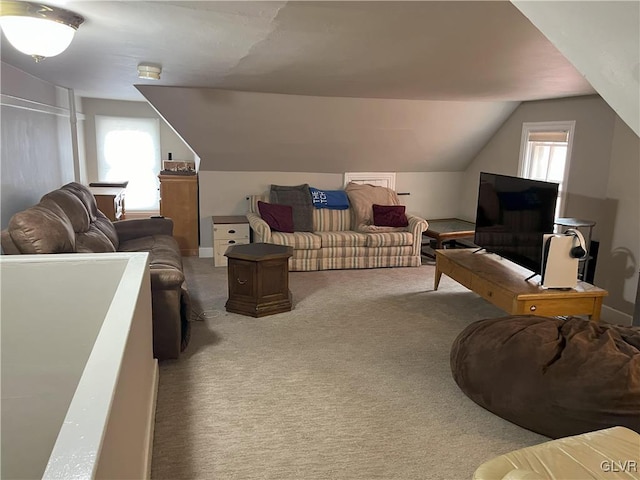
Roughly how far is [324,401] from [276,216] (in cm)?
313

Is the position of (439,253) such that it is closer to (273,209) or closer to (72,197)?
(273,209)

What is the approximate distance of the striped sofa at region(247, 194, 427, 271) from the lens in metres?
5.45

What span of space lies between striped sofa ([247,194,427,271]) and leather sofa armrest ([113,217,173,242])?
0.97 metres

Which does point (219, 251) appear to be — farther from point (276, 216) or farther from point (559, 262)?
point (559, 262)

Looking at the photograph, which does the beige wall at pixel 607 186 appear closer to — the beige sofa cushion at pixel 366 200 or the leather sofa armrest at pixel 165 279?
the beige sofa cushion at pixel 366 200

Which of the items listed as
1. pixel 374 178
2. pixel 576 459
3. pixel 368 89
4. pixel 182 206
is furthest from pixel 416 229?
pixel 576 459

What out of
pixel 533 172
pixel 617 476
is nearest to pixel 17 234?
pixel 617 476

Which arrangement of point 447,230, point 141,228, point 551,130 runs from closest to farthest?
point 141,228, point 551,130, point 447,230

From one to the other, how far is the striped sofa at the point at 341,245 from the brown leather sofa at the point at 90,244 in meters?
1.39

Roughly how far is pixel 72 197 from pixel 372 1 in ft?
9.56

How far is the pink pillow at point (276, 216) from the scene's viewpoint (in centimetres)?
561

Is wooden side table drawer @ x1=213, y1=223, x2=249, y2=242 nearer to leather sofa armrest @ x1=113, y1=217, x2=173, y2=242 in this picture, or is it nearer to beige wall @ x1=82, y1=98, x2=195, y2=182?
leather sofa armrest @ x1=113, y1=217, x2=173, y2=242

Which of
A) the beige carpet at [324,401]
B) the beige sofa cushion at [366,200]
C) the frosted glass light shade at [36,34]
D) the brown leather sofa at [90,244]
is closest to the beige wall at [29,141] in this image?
the brown leather sofa at [90,244]

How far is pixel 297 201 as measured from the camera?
593cm
